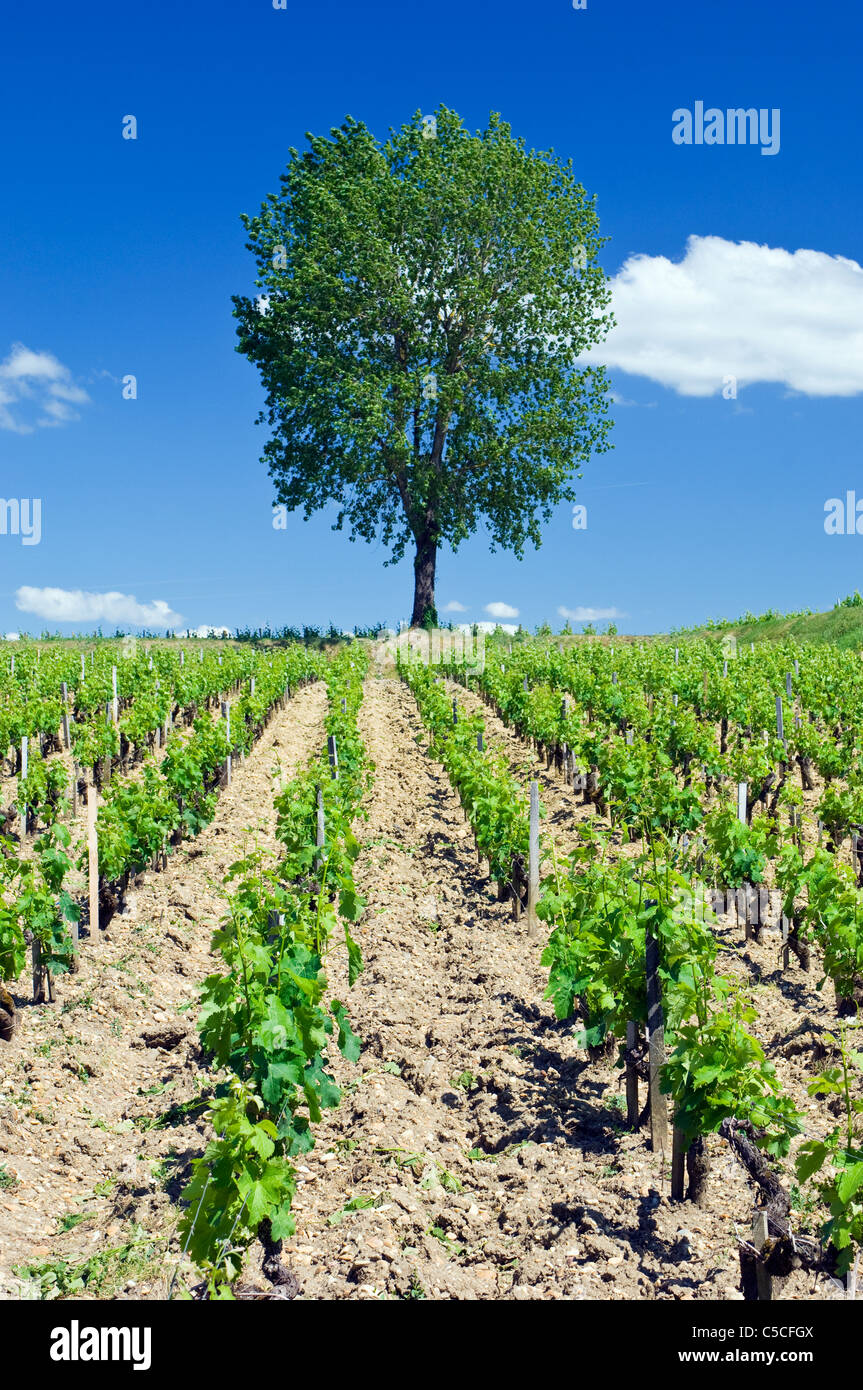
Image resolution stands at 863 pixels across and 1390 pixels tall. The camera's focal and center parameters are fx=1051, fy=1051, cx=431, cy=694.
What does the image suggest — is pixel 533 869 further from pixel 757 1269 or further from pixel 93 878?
pixel 757 1269

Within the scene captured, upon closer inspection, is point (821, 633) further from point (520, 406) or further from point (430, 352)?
point (430, 352)

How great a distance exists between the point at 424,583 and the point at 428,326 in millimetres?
8163

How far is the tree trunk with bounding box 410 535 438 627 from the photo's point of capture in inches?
1371

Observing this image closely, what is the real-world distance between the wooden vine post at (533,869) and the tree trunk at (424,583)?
24.8 meters

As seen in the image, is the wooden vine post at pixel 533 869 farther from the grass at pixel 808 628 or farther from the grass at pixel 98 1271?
the grass at pixel 808 628

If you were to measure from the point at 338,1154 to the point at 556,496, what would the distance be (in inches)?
1206

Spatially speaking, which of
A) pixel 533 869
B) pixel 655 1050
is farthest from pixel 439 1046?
pixel 533 869

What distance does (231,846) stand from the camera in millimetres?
12820

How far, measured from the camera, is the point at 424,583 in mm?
35062

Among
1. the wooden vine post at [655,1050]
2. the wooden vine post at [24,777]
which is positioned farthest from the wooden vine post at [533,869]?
the wooden vine post at [24,777]

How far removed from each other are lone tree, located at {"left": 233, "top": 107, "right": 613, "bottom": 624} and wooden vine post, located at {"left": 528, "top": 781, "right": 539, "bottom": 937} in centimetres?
2203

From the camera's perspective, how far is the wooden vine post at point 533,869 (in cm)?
990

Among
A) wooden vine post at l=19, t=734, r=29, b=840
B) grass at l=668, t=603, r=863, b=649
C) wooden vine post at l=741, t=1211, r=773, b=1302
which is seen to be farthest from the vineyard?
grass at l=668, t=603, r=863, b=649
